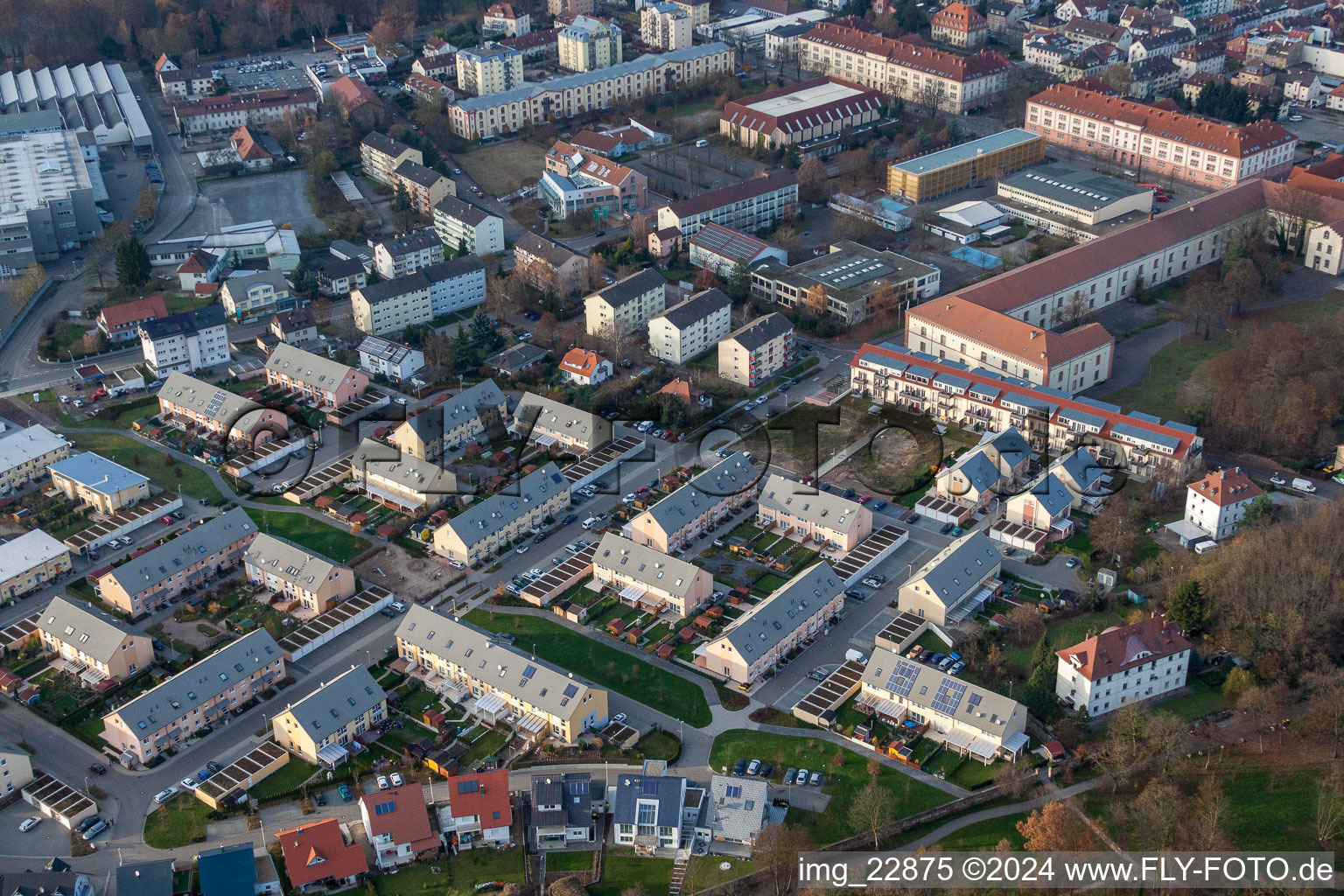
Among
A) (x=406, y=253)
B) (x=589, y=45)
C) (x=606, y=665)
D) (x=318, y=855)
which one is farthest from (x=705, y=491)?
(x=589, y=45)

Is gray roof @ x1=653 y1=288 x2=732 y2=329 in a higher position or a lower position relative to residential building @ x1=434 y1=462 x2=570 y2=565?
higher

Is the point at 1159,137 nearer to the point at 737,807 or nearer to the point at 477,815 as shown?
the point at 737,807

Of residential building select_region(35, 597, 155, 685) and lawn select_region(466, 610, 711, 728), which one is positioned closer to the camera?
lawn select_region(466, 610, 711, 728)

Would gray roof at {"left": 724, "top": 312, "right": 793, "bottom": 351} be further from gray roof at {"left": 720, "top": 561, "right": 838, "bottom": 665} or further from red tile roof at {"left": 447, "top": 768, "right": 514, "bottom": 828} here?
red tile roof at {"left": 447, "top": 768, "right": 514, "bottom": 828}

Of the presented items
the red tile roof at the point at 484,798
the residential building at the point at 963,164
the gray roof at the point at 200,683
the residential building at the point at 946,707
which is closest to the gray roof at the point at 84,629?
the gray roof at the point at 200,683

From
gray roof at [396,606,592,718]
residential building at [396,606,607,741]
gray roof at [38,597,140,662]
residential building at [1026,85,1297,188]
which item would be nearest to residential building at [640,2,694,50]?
residential building at [1026,85,1297,188]

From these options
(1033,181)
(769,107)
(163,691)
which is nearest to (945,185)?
(1033,181)
